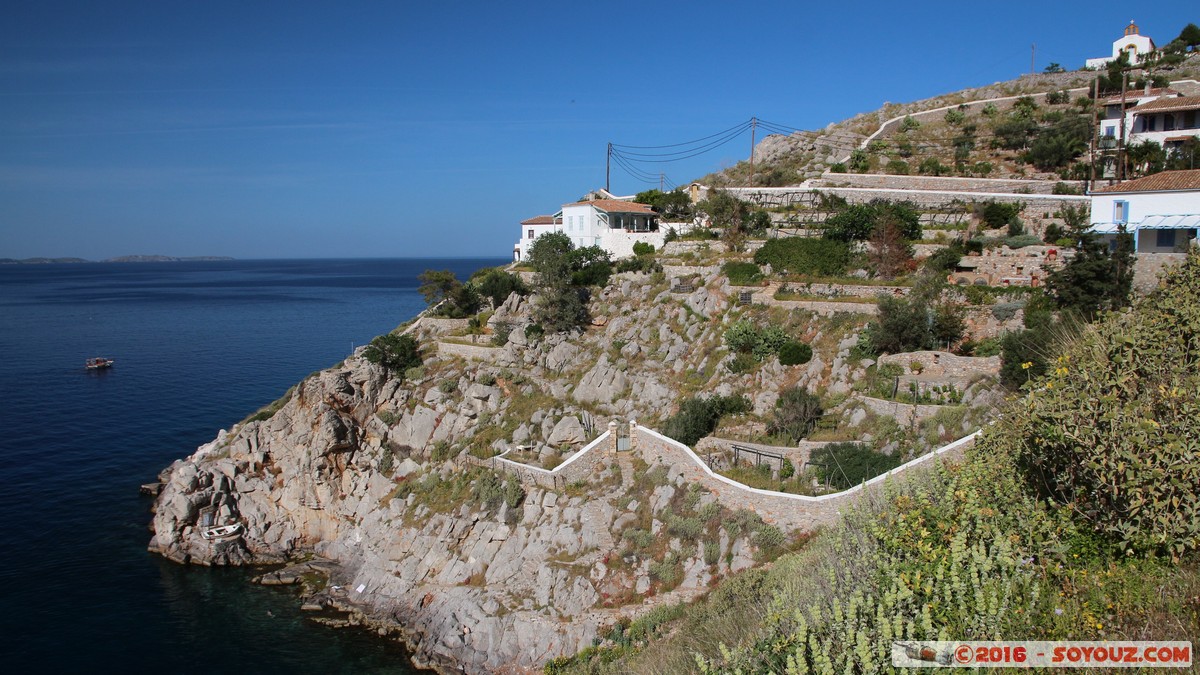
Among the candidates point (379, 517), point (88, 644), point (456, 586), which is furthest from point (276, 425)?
point (456, 586)

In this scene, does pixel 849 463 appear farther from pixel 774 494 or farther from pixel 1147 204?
pixel 1147 204

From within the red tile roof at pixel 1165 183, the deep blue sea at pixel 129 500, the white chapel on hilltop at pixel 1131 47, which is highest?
the white chapel on hilltop at pixel 1131 47

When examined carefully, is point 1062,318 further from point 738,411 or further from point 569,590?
point 569,590

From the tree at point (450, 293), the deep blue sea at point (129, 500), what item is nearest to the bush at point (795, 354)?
the deep blue sea at point (129, 500)

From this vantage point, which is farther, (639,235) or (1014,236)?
(639,235)

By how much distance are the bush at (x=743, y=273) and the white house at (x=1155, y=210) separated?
12.8 meters

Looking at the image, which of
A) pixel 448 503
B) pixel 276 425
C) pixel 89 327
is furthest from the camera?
pixel 89 327

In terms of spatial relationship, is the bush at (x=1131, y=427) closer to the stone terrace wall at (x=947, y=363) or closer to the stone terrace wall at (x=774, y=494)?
the stone terrace wall at (x=774, y=494)

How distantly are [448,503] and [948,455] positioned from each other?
1852cm

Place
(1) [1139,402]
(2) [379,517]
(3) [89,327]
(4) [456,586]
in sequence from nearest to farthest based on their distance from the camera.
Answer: (1) [1139,402]
(4) [456,586]
(2) [379,517]
(3) [89,327]

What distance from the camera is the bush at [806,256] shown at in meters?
32.2

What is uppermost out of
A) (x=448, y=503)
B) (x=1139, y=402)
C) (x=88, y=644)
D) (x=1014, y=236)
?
(x=1014, y=236)

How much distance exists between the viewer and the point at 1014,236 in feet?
102

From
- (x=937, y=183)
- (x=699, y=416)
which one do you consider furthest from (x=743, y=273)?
(x=937, y=183)
